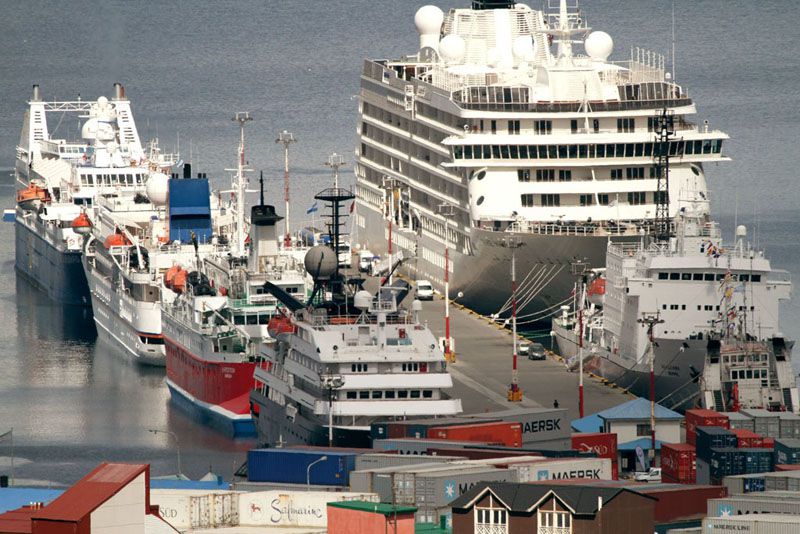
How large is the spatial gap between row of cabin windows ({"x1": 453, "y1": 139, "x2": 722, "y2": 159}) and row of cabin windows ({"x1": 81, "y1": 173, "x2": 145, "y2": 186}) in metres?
23.9

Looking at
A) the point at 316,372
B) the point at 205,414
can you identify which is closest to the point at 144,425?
the point at 205,414

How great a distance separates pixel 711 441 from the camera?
59.2m

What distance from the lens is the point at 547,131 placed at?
287ft

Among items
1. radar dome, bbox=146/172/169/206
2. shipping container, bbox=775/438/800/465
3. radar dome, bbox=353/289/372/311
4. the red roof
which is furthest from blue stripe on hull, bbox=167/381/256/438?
the red roof

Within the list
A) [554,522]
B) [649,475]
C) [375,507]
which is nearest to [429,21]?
[649,475]

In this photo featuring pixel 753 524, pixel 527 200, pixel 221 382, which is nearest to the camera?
pixel 753 524

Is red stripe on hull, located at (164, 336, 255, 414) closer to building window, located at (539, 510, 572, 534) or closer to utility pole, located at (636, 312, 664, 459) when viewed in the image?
utility pole, located at (636, 312, 664, 459)

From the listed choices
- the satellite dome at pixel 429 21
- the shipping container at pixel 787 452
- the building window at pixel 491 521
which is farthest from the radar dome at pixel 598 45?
the building window at pixel 491 521

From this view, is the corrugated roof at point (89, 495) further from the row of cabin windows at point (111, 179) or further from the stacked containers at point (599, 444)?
the row of cabin windows at point (111, 179)

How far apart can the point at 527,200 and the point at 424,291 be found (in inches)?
228

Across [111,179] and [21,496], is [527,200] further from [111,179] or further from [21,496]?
[21,496]

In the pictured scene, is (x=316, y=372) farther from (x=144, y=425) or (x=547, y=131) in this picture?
(x=547, y=131)

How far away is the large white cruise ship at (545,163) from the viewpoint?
8544 centimetres

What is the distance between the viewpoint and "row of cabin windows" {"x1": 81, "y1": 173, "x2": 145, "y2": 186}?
107 metres
